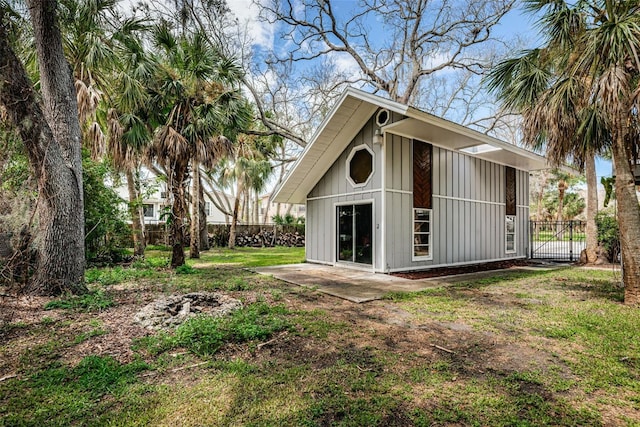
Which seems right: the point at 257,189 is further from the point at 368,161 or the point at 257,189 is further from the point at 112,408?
the point at 112,408

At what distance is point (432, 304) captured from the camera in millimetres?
5453

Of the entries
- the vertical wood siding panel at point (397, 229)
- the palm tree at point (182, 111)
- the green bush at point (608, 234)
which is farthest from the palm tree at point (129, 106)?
the green bush at point (608, 234)

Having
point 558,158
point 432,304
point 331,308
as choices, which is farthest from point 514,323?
point 558,158

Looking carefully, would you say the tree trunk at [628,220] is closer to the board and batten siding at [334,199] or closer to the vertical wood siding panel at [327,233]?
the board and batten siding at [334,199]

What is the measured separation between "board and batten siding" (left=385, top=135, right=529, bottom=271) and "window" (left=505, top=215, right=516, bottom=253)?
227 millimetres

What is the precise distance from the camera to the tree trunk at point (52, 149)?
4.99 metres

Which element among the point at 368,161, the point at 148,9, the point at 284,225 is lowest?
the point at 284,225

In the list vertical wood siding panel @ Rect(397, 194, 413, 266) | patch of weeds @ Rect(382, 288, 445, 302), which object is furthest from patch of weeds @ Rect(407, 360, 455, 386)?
vertical wood siding panel @ Rect(397, 194, 413, 266)

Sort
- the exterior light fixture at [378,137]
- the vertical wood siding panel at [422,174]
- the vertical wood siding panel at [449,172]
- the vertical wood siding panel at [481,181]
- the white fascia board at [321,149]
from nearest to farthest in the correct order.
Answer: the white fascia board at [321,149] → the exterior light fixture at [378,137] → the vertical wood siding panel at [422,174] → the vertical wood siding panel at [449,172] → the vertical wood siding panel at [481,181]

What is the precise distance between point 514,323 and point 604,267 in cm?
853

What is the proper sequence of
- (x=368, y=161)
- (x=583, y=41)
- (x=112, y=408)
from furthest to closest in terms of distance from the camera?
(x=368, y=161), (x=583, y=41), (x=112, y=408)

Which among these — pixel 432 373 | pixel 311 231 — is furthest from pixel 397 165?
pixel 432 373

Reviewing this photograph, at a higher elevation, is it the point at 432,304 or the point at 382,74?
the point at 382,74

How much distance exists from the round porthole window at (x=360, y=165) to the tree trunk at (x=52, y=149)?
6.80 m
